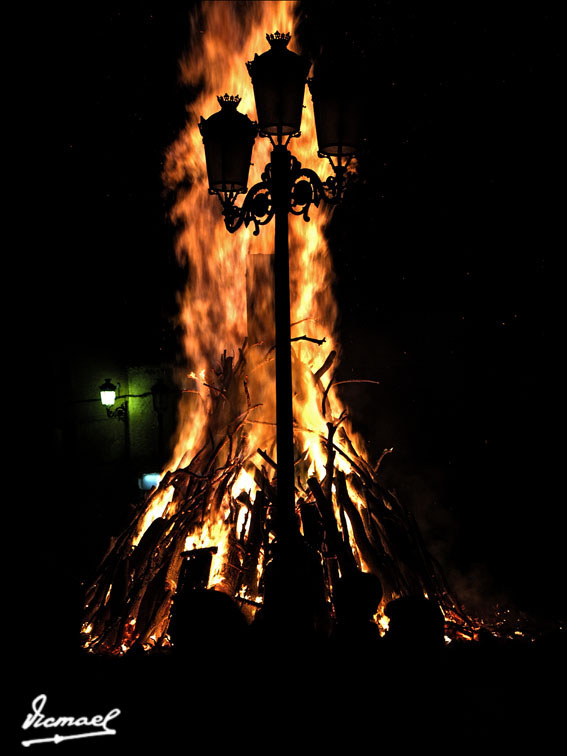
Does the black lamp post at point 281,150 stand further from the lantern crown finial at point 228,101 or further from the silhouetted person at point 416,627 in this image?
the silhouetted person at point 416,627

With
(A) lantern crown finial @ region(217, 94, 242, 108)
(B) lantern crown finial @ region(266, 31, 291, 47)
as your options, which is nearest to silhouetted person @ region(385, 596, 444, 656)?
(A) lantern crown finial @ region(217, 94, 242, 108)

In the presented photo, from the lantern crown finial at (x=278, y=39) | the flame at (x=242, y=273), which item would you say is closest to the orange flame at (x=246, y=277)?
the flame at (x=242, y=273)

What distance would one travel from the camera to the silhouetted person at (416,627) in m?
3.84

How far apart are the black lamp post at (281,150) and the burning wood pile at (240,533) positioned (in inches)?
40.7

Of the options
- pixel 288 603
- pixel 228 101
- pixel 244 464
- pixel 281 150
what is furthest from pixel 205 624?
pixel 228 101

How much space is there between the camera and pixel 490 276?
543 inches

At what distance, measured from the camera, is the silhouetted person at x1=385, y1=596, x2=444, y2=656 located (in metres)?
3.84

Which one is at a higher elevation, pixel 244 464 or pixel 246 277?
pixel 246 277

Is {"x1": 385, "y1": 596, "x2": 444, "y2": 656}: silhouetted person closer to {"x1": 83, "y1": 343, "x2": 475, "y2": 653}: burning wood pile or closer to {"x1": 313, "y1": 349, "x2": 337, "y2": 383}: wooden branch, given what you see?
{"x1": 83, "y1": 343, "x2": 475, "y2": 653}: burning wood pile
